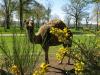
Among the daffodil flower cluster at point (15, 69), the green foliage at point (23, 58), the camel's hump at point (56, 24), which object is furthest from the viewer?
the camel's hump at point (56, 24)

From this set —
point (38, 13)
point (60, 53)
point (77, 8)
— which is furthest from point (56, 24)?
point (77, 8)

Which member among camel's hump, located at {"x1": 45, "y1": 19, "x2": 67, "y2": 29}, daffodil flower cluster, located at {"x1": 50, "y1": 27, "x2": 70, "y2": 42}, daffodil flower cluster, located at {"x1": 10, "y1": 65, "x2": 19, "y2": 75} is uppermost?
daffodil flower cluster, located at {"x1": 50, "y1": 27, "x2": 70, "y2": 42}

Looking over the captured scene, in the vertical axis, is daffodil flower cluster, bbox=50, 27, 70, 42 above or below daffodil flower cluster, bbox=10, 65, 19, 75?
above

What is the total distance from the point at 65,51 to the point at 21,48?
4.97 ft

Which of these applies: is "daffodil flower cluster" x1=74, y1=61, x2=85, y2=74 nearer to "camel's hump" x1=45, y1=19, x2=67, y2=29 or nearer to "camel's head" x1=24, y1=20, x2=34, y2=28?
"camel's head" x1=24, y1=20, x2=34, y2=28

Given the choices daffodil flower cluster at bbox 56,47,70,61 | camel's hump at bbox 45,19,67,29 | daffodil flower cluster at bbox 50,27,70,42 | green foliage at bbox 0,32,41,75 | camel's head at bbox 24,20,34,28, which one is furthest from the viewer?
camel's hump at bbox 45,19,67,29

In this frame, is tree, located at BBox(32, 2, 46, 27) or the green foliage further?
tree, located at BBox(32, 2, 46, 27)

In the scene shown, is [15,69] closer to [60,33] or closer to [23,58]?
[23,58]

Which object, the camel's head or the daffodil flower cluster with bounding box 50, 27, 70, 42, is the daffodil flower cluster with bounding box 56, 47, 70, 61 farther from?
the camel's head

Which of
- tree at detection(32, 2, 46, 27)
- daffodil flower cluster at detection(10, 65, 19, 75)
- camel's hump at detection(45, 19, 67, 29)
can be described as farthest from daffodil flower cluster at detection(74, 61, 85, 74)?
camel's hump at detection(45, 19, 67, 29)

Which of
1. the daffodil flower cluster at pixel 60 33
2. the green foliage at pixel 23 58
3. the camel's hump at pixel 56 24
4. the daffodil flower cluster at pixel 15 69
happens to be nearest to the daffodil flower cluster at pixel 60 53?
the daffodil flower cluster at pixel 60 33

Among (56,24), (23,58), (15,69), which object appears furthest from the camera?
(56,24)

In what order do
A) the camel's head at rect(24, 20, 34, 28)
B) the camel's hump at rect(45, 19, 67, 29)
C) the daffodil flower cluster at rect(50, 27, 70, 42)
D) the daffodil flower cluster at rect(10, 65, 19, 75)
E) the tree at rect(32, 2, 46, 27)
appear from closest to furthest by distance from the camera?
the daffodil flower cluster at rect(50, 27, 70, 42), the daffodil flower cluster at rect(10, 65, 19, 75), the tree at rect(32, 2, 46, 27), the camel's head at rect(24, 20, 34, 28), the camel's hump at rect(45, 19, 67, 29)

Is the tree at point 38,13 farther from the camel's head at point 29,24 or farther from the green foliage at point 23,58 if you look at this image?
the green foliage at point 23,58
